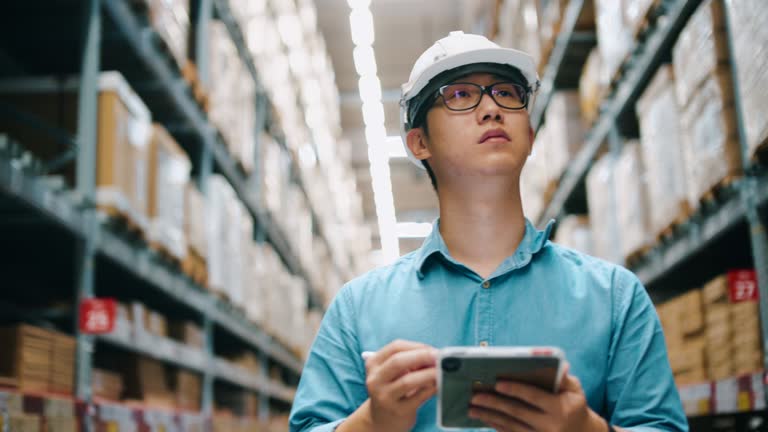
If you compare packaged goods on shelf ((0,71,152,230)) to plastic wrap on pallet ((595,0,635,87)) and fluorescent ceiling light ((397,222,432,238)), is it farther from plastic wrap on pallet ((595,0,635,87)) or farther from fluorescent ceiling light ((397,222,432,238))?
fluorescent ceiling light ((397,222,432,238))

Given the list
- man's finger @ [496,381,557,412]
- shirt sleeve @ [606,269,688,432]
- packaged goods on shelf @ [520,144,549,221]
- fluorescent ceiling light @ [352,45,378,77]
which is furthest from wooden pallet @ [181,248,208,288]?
fluorescent ceiling light @ [352,45,378,77]

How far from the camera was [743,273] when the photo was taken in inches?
150

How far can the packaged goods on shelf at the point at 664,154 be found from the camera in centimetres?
446

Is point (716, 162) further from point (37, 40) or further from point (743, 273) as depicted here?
point (37, 40)

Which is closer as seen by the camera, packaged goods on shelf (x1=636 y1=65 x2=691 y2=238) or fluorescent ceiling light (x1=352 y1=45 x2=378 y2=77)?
packaged goods on shelf (x1=636 y1=65 x2=691 y2=238)

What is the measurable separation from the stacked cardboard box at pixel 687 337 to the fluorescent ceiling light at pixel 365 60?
788 centimetres

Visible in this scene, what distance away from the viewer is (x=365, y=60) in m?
12.4

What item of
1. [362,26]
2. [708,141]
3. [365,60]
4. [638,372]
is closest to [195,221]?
[708,141]

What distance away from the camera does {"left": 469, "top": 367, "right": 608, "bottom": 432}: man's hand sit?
1270mm

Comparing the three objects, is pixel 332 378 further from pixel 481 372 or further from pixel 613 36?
pixel 613 36

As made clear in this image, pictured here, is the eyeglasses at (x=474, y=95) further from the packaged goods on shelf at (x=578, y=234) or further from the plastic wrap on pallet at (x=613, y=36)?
the packaged goods on shelf at (x=578, y=234)

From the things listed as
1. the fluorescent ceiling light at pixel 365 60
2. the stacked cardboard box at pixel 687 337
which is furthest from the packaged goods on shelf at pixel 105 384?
the fluorescent ceiling light at pixel 365 60

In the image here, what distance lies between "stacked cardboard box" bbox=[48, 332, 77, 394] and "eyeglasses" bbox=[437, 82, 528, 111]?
2.47 m

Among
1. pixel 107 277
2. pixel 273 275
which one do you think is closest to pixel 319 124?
pixel 273 275
